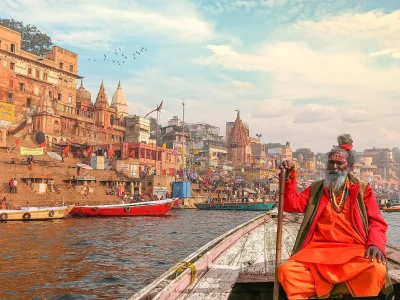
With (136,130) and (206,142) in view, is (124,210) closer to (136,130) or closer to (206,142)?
(136,130)

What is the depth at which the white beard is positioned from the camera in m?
4.00

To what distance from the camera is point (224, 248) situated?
6.54m

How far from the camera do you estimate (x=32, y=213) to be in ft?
76.1

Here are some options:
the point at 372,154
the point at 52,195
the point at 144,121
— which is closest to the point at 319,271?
the point at 52,195

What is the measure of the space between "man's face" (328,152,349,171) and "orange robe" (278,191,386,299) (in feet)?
2.22

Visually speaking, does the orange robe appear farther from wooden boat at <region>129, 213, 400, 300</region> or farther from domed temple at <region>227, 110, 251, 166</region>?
domed temple at <region>227, 110, 251, 166</region>

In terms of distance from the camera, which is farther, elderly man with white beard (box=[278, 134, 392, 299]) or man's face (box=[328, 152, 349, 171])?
man's face (box=[328, 152, 349, 171])

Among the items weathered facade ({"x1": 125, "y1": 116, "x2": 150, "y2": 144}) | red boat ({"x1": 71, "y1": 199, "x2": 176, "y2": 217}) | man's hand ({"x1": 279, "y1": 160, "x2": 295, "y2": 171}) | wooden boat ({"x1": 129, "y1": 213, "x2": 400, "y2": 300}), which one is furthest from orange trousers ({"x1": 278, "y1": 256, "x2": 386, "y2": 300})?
weathered facade ({"x1": 125, "y1": 116, "x2": 150, "y2": 144})

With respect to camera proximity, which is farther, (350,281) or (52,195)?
(52,195)

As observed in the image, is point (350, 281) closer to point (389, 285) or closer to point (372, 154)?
point (389, 285)

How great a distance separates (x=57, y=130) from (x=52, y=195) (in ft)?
61.4

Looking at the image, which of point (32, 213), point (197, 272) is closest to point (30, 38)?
point (32, 213)

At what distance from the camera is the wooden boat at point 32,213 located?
73.4ft

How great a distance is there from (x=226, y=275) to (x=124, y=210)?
2467 cm
